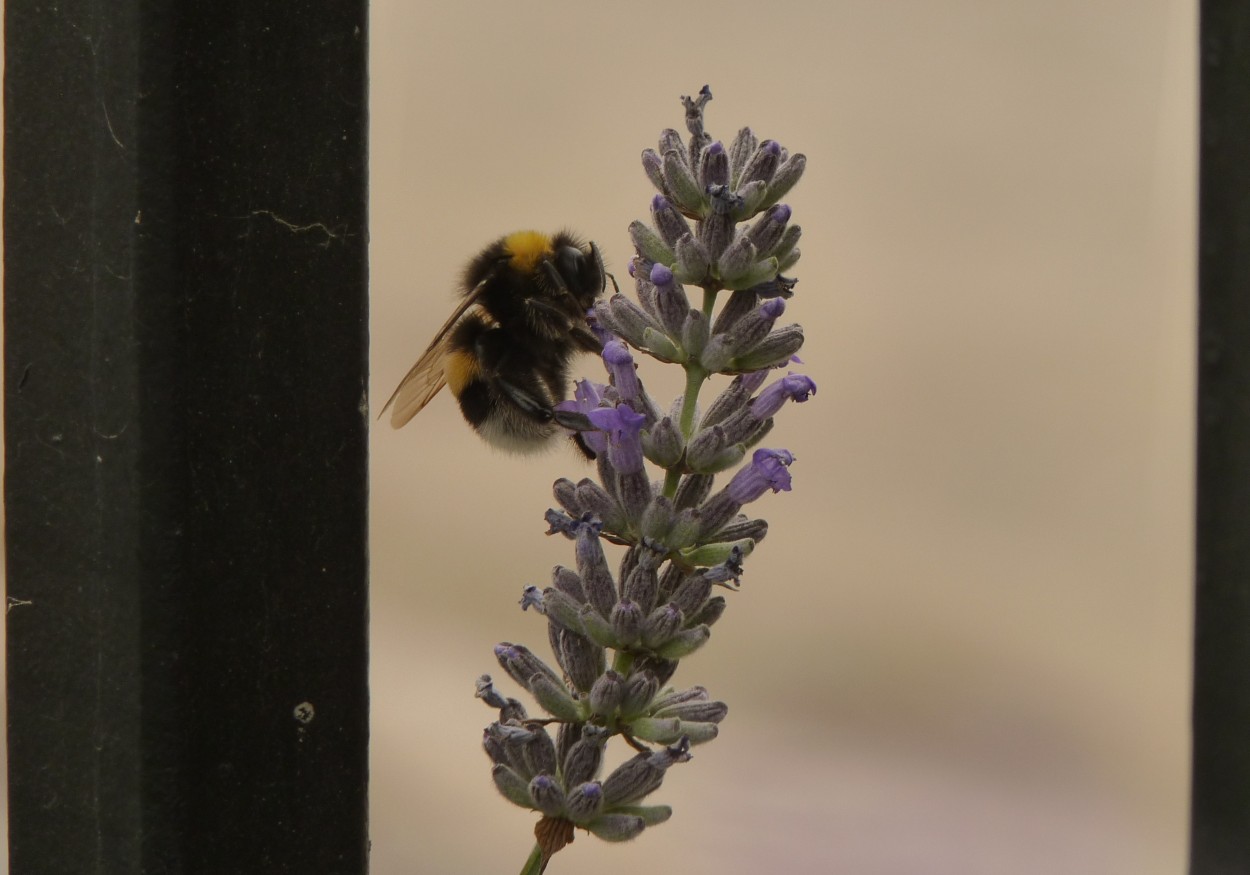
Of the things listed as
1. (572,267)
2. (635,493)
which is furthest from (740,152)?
(572,267)

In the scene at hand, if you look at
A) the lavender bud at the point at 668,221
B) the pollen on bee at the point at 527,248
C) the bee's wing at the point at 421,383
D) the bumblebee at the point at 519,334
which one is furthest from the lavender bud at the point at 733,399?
the bee's wing at the point at 421,383

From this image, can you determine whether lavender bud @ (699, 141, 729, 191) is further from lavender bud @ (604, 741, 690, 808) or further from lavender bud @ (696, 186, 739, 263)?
lavender bud @ (604, 741, 690, 808)

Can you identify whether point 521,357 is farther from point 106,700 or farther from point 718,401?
point 106,700

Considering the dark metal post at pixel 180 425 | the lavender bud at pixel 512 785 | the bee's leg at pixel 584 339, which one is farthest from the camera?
the bee's leg at pixel 584 339

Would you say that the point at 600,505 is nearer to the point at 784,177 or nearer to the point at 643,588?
the point at 643,588

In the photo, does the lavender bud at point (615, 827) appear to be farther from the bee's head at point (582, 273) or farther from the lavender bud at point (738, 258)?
the bee's head at point (582, 273)

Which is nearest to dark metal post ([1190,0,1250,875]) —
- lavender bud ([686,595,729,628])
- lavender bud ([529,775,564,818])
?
lavender bud ([686,595,729,628])

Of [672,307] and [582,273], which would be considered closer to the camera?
[672,307]
